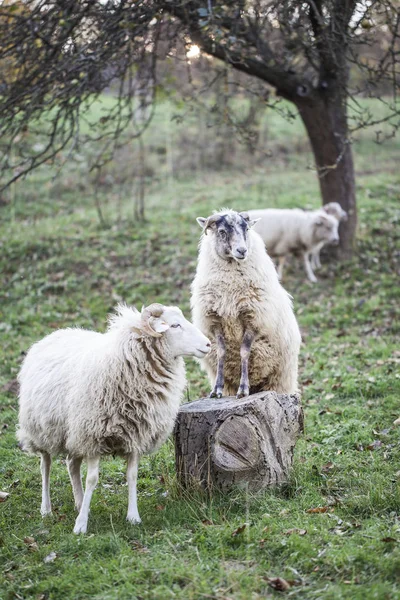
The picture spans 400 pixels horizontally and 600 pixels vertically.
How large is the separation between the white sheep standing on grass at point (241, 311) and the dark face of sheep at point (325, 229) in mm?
6909

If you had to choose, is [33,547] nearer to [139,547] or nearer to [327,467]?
[139,547]

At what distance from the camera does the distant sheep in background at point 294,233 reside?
541 inches

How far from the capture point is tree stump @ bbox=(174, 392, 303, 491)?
5770 mm

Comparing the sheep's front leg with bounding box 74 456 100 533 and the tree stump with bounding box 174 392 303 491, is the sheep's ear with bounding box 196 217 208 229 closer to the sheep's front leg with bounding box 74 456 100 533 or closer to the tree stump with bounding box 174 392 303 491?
the tree stump with bounding box 174 392 303 491

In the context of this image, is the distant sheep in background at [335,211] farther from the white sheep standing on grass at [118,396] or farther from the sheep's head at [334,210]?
the white sheep standing on grass at [118,396]

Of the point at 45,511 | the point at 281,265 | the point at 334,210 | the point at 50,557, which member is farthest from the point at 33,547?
the point at 334,210

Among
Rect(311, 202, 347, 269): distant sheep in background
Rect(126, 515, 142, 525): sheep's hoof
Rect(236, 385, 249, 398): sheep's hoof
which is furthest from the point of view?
Rect(311, 202, 347, 269): distant sheep in background

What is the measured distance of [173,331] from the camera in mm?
5848

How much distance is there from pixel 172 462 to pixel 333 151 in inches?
336

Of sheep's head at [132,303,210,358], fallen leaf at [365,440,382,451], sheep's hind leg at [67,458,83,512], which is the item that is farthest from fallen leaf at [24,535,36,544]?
fallen leaf at [365,440,382,451]

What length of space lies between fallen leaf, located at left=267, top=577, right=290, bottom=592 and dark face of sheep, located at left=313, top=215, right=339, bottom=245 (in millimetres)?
9926

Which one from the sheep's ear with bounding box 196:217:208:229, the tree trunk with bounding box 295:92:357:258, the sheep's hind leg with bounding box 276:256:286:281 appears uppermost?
the tree trunk with bounding box 295:92:357:258

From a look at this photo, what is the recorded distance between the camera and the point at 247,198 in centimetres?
1870

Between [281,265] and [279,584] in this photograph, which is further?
[281,265]
